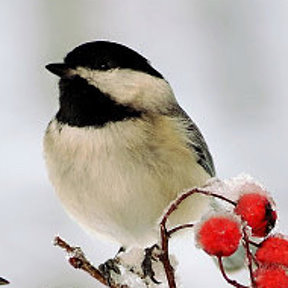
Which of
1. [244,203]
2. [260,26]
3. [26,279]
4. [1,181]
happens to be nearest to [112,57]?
[244,203]

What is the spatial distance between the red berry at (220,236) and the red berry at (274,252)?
38 mm

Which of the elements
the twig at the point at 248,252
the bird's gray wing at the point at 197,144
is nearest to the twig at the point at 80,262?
the twig at the point at 248,252

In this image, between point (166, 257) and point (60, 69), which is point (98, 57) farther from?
point (166, 257)

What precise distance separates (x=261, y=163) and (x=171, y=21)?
3.91 feet

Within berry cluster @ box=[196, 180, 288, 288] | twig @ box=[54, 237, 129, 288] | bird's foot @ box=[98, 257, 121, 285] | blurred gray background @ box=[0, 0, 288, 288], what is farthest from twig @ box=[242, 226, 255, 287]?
blurred gray background @ box=[0, 0, 288, 288]

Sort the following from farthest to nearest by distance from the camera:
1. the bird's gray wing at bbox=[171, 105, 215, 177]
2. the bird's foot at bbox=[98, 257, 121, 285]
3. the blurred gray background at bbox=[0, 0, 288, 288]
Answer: the blurred gray background at bbox=[0, 0, 288, 288] → the bird's gray wing at bbox=[171, 105, 215, 177] → the bird's foot at bbox=[98, 257, 121, 285]

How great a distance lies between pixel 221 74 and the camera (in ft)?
12.8

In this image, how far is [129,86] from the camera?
6.77 ft

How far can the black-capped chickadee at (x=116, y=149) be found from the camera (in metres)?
1.99

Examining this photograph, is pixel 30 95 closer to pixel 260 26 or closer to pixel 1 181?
pixel 1 181

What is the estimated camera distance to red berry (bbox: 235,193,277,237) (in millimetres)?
1350

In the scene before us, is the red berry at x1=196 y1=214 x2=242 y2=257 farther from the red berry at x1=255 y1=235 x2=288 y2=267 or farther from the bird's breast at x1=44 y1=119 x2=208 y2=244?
the bird's breast at x1=44 y1=119 x2=208 y2=244

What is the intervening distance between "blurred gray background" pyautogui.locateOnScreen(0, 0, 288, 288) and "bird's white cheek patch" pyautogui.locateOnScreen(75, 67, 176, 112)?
0.88 metres

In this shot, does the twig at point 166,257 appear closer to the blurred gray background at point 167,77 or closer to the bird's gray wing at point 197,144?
the bird's gray wing at point 197,144
